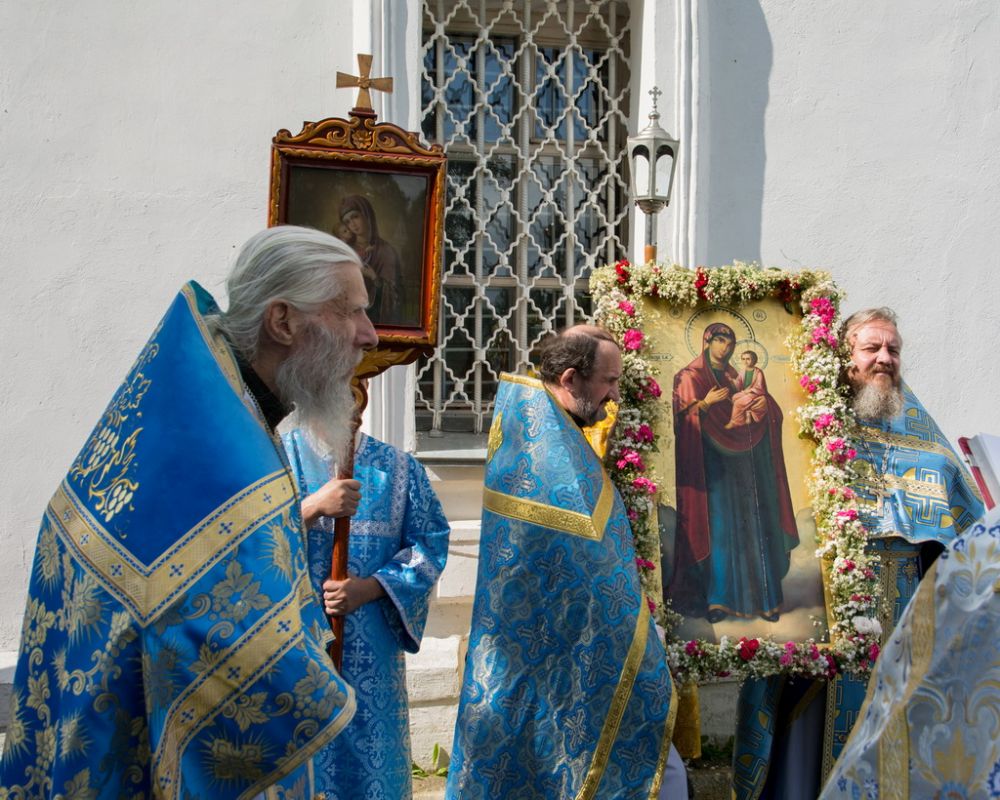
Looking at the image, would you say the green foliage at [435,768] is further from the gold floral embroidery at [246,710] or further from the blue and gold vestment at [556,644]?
the gold floral embroidery at [246,710]

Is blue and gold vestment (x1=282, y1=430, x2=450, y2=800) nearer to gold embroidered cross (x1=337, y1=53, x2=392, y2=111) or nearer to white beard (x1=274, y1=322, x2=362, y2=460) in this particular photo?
white beard (x1=274, y1=322, x2=362, y2=460)

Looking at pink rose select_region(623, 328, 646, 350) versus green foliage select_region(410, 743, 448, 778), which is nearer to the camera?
pink rose select_region(623, 328, 646, 350)

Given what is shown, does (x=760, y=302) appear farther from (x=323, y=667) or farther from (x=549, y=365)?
(x=323, y=667)

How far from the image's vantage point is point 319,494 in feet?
10.4

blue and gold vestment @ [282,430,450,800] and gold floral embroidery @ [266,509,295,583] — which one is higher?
gold floral embroidery @ [266,509,295,583]

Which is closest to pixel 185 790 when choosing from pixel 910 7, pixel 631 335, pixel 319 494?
pixel 319 494

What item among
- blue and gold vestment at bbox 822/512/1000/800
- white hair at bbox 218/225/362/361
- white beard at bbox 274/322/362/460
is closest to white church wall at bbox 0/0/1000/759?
white beard at bbox 274/322/362/460

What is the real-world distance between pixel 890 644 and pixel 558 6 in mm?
5231

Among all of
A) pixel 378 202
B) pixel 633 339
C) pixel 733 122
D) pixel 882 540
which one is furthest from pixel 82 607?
pixel 733 122

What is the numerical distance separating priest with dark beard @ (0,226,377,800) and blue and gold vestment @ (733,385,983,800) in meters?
2.73

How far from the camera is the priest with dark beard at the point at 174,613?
179 centimetres

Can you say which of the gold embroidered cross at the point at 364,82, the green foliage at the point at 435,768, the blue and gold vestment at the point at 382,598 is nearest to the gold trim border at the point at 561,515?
the blue and gold vestment at the point at 382,598

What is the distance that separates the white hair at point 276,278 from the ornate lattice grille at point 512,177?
12.4 ft

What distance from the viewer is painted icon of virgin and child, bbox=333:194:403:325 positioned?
3.59 m
